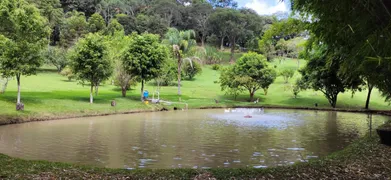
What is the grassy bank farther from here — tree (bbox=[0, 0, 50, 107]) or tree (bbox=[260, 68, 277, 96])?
tree (bbox=[260, 68, 277, 96])

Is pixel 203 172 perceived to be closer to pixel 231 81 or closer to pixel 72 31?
pixel 231 81

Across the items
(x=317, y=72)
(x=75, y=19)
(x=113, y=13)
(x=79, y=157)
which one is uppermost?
(x=113, y=13)

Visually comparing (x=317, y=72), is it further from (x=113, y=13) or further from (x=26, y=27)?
(x=113, y=13)

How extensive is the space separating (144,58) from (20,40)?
44.5 ft

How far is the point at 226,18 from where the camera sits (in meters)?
90.3

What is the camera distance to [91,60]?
98.8 ft

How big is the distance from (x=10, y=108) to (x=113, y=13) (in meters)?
80.0

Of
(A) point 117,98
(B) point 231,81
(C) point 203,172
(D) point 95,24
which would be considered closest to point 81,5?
(D) point 95,24

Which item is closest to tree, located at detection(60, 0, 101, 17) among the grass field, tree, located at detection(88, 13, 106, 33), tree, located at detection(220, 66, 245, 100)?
tree, located at detection(88, 13, 106, 33)

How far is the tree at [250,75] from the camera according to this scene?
4440cm

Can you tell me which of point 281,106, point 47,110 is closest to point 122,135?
point 47,110

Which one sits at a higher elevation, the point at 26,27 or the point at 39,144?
the point at 26,27

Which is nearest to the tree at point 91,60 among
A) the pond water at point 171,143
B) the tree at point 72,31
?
the pond water at point 171,143

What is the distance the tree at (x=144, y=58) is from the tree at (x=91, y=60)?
417 cm
